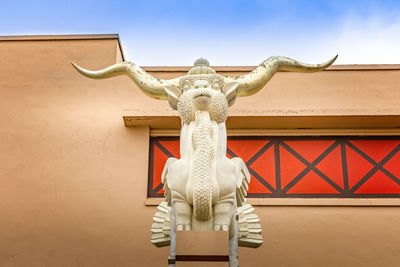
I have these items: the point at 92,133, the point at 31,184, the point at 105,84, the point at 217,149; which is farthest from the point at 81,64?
the point at 217,149

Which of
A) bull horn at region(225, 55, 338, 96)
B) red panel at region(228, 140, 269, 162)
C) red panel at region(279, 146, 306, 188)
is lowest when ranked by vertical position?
red panel at region(279, 146, 306, 188)

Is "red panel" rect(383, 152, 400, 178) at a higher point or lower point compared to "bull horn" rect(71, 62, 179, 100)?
lower

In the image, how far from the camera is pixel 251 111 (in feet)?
26.3

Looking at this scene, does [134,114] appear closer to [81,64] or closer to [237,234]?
[81,64]

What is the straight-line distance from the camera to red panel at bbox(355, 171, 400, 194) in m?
8.02

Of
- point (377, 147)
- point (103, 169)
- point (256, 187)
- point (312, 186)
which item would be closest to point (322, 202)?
point (312, 186)

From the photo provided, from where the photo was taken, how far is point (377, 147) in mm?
8266

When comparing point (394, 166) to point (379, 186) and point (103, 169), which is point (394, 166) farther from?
point (103, 169)

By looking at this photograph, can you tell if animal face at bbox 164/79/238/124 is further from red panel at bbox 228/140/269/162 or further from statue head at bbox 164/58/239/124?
red panel at bbox 228/140/269/162

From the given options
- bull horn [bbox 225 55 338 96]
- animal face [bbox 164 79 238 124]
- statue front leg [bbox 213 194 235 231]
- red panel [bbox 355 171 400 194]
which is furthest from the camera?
red panel [bbox 355 171 400 194]

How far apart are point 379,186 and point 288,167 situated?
3.75ft

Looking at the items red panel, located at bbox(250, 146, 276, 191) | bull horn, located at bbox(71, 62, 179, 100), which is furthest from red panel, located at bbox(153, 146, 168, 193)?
bull horn, located at bbox(71, 62, 179, 100)

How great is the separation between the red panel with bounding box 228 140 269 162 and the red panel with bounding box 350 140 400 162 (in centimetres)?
121

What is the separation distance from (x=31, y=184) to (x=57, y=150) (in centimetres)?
53
